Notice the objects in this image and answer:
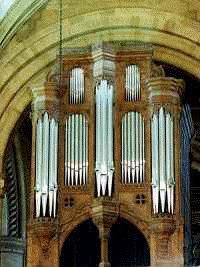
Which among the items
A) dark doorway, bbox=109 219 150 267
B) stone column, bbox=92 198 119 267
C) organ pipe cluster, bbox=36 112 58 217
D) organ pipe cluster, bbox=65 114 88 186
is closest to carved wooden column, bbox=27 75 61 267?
organ pipe cluster, bbox=36 112 58 217

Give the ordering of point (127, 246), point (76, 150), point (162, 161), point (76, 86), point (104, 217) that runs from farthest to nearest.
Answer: point (76, 86) → point (76, 150) → point (162, 161) → point (127, 246) → point (104, 217)

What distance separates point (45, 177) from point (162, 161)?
2.08 m

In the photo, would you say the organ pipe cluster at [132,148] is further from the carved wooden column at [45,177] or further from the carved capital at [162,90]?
the carved wooden column at [45,177]

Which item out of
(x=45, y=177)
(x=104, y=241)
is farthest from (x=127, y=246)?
(x=45, y=177)

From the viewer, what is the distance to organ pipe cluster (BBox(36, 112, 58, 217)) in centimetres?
2653

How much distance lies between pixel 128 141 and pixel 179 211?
5.23 ft

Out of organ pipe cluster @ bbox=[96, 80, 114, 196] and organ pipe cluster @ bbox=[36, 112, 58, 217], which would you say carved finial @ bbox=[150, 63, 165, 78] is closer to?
organ pipe cluster @ bbox=[96, 80, 114, 196]

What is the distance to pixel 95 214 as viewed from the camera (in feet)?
86.5

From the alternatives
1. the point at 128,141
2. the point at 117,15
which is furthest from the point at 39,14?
the point at 128,141

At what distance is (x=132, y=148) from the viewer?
2680 centimetres

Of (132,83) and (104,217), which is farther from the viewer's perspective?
(132,83)

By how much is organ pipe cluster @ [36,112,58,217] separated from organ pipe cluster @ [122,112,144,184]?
1227 millimetres

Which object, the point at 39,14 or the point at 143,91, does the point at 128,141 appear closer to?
the point at 143,91

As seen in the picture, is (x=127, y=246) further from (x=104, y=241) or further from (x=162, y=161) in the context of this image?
(x=162, y=161)
